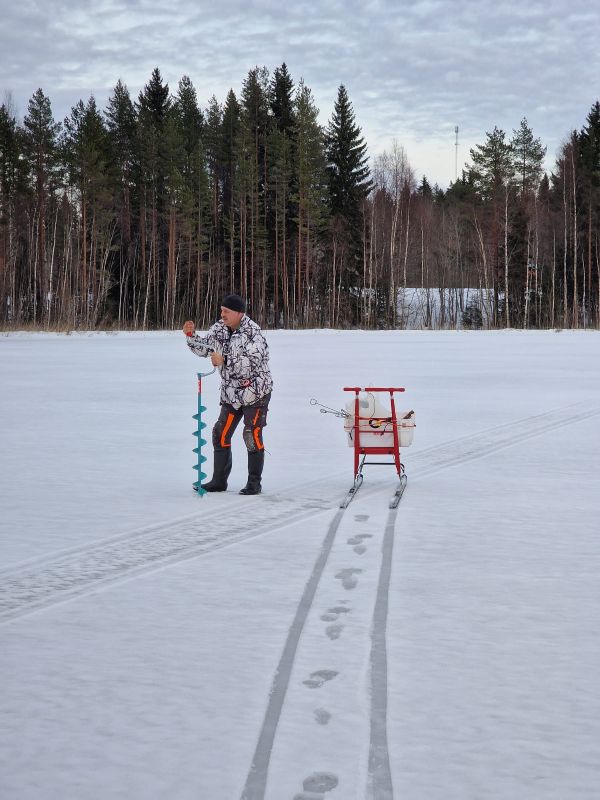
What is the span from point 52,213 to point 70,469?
53855 millimetres

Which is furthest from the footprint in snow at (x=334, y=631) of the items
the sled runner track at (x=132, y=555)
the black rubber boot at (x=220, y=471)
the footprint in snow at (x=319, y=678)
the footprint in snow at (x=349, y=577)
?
the black rubber boot at (x=220, y=471)

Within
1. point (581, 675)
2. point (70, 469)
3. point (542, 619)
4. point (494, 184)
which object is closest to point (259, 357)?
point (70, 469)

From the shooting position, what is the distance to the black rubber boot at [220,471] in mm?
8070

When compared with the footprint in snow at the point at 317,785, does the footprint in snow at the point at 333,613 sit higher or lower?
higher

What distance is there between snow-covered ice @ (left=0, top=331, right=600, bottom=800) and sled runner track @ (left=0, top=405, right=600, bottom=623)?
Result: 0.08ft

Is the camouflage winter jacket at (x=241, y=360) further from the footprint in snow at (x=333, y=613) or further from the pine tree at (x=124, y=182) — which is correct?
the pine tree at (x=124, y=182)

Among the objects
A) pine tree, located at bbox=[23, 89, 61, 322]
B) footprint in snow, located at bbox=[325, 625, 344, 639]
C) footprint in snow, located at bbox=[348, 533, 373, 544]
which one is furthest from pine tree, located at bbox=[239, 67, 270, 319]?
footprint in snow, located at bbox=[325, 625, 344, 639]

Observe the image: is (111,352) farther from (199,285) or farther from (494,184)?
(494,184)

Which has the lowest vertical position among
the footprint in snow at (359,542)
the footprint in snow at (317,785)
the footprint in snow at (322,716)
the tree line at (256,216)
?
the footprint in snow at (317,785)

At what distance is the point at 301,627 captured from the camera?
14.6 feet

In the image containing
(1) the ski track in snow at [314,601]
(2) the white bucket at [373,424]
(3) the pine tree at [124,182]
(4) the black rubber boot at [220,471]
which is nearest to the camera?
(1) the ski track in snow at [314,601]

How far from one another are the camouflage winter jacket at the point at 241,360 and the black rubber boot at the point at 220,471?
1.62ft

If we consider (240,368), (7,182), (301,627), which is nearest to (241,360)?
(240,368)

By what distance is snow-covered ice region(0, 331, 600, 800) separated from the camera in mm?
3080
